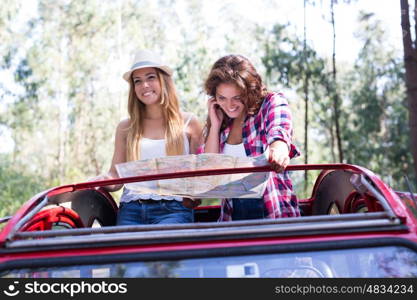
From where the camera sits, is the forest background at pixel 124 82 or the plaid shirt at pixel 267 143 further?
the forest background at pixel 124 82

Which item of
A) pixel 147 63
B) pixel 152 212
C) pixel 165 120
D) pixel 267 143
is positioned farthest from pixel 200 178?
pixel 147 63

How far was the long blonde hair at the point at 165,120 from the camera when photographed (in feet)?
12.1

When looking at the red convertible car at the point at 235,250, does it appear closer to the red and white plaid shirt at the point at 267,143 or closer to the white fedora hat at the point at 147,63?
the red and white plaid shirt at the point at 267,143

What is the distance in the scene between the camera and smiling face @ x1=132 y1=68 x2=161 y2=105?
12.5ft

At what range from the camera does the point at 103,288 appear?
76.0 inches

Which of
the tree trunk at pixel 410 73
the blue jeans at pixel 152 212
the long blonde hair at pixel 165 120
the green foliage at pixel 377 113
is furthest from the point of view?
the green foliage at pixel 377 113

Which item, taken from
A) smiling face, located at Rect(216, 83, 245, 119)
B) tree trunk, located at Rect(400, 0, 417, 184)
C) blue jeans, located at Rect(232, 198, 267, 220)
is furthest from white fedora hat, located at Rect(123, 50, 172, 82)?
tree trunk, located at Rect(400, 0, 417, 184)

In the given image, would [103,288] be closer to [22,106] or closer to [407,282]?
[407,282]

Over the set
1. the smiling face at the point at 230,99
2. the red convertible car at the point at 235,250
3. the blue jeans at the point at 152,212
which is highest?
the smiling face at the point at 230,99

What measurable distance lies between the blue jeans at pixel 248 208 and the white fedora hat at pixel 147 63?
3.83ft

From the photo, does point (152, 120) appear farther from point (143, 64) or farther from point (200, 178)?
point (200, 178)

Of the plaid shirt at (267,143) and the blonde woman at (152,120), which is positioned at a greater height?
the blonde woman at (152,120)

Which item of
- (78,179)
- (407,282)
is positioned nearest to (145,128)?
(407,282)

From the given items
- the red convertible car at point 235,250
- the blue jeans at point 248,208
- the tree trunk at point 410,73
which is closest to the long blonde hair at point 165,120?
the blue jeans at point 248,208
